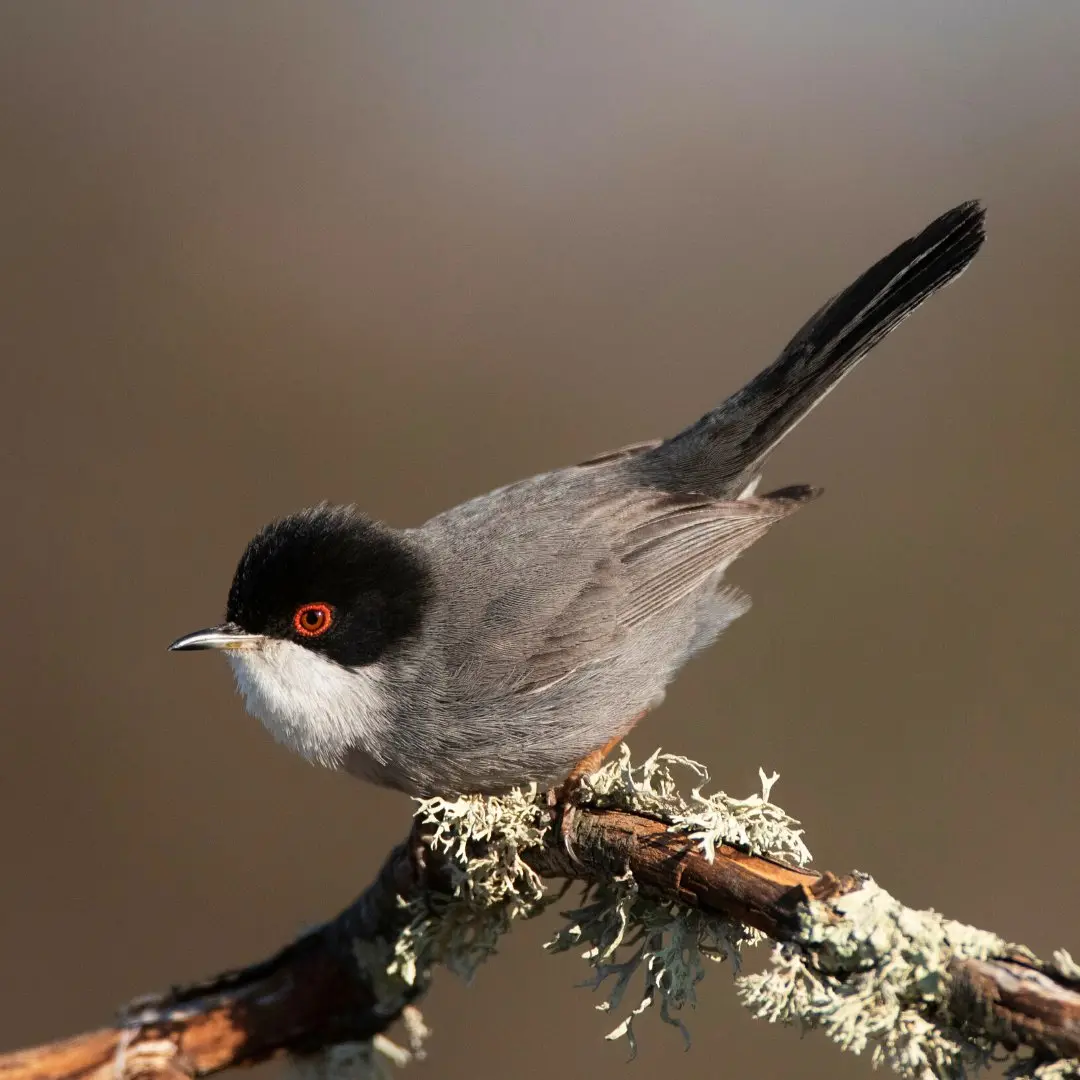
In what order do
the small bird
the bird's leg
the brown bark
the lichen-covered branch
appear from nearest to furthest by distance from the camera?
the lichen-covered branch, the brown bark, the bird's leg, the small bird

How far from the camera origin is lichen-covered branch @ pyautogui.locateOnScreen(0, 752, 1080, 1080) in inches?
72.4

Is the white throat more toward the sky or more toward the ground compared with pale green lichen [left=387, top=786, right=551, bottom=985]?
more toward the sky

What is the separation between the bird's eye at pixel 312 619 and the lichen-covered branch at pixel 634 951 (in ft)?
2.15

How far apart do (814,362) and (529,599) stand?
1.30 meters

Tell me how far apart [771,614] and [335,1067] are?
355 centimetres

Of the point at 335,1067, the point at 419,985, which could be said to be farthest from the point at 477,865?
the point at 335,1067

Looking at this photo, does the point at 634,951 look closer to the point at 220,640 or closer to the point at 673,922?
the point at 673,922

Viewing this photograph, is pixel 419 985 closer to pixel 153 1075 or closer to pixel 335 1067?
pixel 335 1067

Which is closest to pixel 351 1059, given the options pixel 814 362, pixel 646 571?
pixel 646 571

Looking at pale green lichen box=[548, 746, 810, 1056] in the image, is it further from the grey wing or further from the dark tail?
the dark tail

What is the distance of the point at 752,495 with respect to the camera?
4.28 m

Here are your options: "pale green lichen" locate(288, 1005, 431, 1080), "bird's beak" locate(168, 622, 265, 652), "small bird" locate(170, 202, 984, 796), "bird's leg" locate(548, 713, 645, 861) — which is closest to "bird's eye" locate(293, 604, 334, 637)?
"small bird" locate(170, 202, 984, 796)

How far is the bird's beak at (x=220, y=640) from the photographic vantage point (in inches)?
126

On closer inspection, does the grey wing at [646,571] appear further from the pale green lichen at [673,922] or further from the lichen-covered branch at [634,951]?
the pale green lichen at [673,922]
